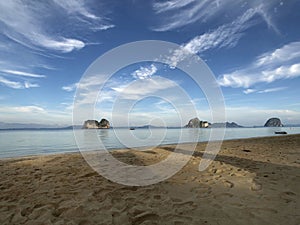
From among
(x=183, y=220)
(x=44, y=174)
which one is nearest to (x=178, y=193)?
(x=183, y=220)

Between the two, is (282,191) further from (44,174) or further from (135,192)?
(44,174)

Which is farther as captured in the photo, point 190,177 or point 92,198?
point 190,177

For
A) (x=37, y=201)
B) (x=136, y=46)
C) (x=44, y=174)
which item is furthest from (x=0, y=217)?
(x=136, y=46)

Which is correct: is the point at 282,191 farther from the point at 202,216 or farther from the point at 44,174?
the point at 44,174

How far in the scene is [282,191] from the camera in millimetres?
4797

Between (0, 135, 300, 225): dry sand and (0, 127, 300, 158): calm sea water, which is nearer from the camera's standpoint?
(0, 135, 300, 225): dry sand

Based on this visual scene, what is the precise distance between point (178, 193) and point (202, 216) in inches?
50.0

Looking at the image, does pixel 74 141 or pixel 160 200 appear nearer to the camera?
pixel 160 200

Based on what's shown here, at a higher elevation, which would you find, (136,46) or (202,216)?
(136,46)

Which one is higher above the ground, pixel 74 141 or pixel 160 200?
pixel 74 141

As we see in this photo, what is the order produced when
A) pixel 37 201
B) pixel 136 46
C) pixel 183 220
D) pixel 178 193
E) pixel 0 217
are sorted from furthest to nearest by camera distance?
pixel 136 46, pixel 178 193, pixel 37 201, pixel 0 217, pixel 183 220

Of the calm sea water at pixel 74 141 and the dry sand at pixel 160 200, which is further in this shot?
the calm sea water at pixel 74 141

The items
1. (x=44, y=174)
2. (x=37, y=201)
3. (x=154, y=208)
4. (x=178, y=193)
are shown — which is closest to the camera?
(x=154, y=208)

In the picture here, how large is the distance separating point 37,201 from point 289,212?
5150 mm
